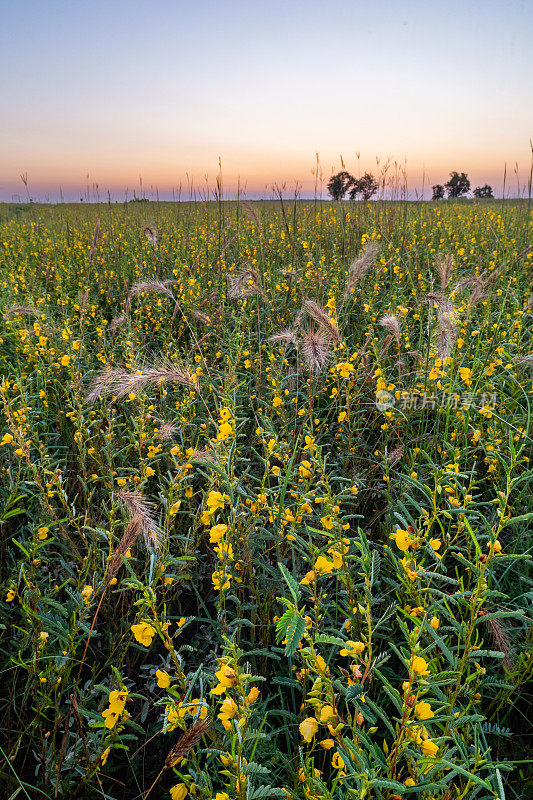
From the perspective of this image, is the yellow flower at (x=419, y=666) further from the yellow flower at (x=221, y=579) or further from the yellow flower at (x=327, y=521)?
the yellow flower at (x=221, y=579)

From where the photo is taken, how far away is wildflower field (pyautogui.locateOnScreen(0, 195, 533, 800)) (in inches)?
36.4

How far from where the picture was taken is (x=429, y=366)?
270cm

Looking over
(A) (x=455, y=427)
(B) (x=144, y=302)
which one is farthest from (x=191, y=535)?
(B) (x=144, y=302)

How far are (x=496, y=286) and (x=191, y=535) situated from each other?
384 centimetres

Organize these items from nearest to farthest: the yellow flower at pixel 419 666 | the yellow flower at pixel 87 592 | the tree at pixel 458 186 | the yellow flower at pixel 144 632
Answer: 1. the yellow flower at pixel 419 666
2. the yellow flower at pixel 144 632
3. the yellow flower at pixel 87 592
4. the tree at pixel 458 186

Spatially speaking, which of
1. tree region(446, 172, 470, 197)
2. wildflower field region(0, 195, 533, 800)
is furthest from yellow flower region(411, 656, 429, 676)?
tree region(446, 172, 470, 197)

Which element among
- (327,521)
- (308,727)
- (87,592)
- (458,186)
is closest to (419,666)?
(308,727)

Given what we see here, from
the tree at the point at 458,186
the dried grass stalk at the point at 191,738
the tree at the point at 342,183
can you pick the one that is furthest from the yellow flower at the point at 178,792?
the tree at the point at 458,186

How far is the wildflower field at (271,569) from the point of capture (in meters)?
0.93

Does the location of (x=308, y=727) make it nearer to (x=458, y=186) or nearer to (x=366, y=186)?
(x=366, y=186)

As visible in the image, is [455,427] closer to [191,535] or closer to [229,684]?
[191,535]

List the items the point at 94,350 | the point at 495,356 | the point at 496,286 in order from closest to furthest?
the point at 495,356
the point at 94,350
the point at 496,286

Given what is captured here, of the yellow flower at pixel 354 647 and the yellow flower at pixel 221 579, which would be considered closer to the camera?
the yellow flower at pixel 354 647

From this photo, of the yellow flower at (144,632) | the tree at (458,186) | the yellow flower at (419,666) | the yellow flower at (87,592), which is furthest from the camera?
the tree at (458,186)
